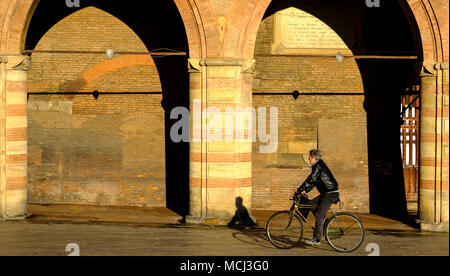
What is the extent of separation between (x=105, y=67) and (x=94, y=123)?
55.4 inches

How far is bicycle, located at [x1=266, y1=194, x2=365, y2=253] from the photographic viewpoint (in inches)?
481

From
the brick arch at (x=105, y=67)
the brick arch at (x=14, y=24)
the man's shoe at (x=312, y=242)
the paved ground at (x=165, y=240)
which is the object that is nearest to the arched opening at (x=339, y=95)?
the paved ground at (x=165, y=240)

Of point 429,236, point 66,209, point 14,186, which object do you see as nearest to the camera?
point 429,236

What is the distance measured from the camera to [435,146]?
1497cm

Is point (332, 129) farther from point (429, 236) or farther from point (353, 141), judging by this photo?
point (429, 236)

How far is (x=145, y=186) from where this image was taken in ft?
60.1

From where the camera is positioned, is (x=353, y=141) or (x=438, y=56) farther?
(x=353, y=141)

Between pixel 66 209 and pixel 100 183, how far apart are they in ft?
3.80

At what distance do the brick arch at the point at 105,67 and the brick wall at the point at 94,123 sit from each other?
1.0 inches

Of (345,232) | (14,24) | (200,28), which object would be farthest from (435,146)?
(14,24)

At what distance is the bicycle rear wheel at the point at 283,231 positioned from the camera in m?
12.3

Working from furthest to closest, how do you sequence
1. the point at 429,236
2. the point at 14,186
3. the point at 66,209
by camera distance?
the point at 66,209
the point at 14,186
the point at 429,236

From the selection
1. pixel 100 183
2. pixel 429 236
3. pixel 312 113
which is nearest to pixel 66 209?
pixel 100 183

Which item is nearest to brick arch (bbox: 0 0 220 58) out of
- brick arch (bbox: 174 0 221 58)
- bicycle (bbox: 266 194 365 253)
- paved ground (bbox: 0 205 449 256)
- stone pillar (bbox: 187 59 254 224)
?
brick arch (bbox: 174 0 221 58)
